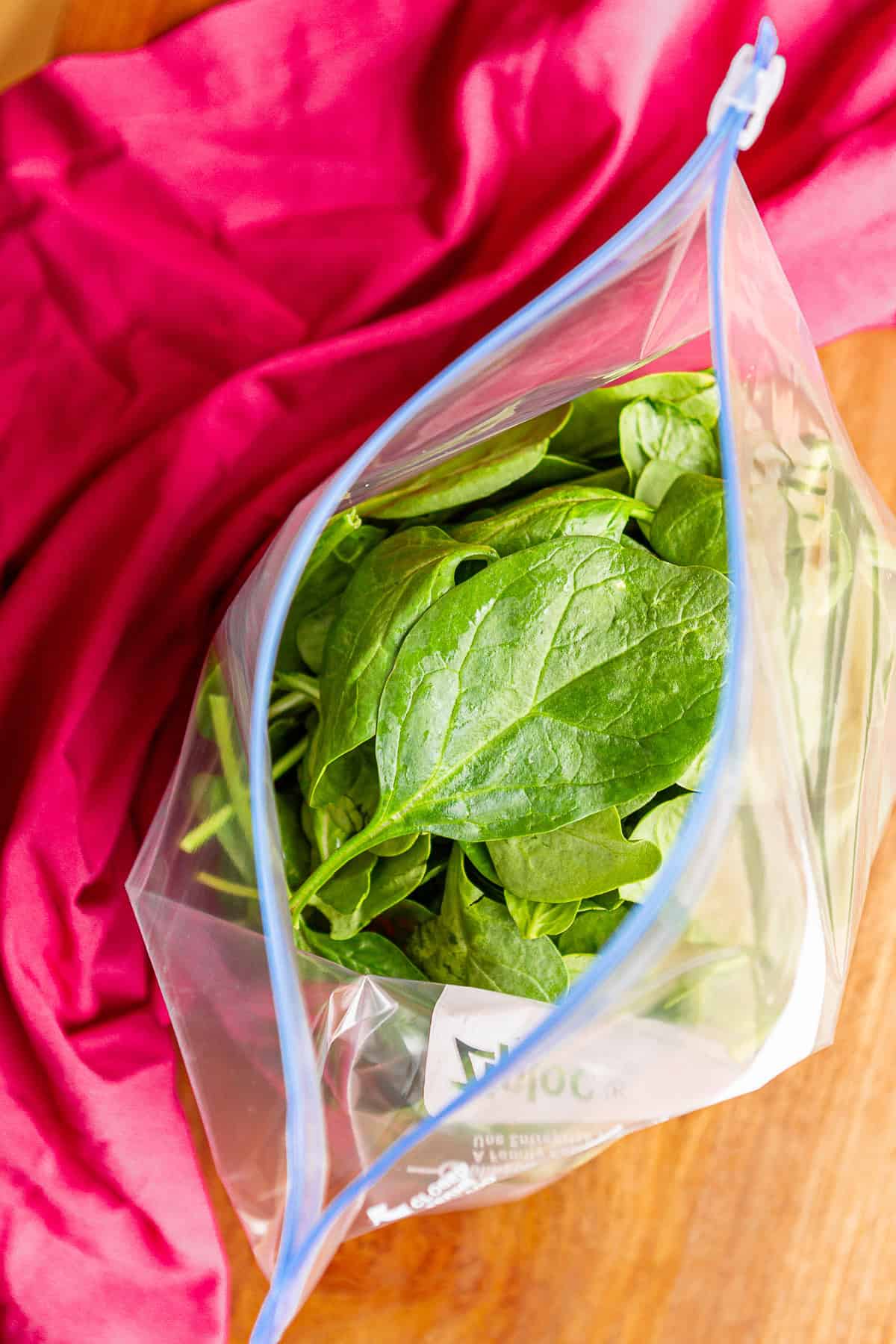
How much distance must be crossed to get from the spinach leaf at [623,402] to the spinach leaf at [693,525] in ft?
0.13

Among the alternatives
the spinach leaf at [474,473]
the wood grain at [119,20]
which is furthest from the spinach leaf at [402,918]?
the wood grain at [119,20]

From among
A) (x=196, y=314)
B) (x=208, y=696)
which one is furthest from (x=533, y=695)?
(x=196, y=314)

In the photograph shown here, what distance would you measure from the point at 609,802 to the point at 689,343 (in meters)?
0.17

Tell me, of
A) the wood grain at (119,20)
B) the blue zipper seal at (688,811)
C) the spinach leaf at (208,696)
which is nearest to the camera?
the blue zipper seal at (688,811)

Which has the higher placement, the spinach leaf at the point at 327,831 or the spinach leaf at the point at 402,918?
the spinach leaf at the point at 327,831

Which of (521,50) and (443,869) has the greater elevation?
(521,50)

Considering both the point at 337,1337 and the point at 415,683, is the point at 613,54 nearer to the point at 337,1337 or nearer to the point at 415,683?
the point at 415,683

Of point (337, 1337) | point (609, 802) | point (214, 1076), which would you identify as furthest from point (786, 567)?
point (337, 1337)

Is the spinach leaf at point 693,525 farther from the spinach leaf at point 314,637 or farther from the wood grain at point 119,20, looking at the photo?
the wood grain at point 119,20

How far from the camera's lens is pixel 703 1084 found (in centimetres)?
26

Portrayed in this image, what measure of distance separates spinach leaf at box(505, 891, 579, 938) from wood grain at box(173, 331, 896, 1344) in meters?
0.16

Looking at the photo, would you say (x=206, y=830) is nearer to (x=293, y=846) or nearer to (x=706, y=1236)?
(x=293, y=846)

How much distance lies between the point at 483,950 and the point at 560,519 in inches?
4.3

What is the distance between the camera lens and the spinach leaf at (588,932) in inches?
11.7
